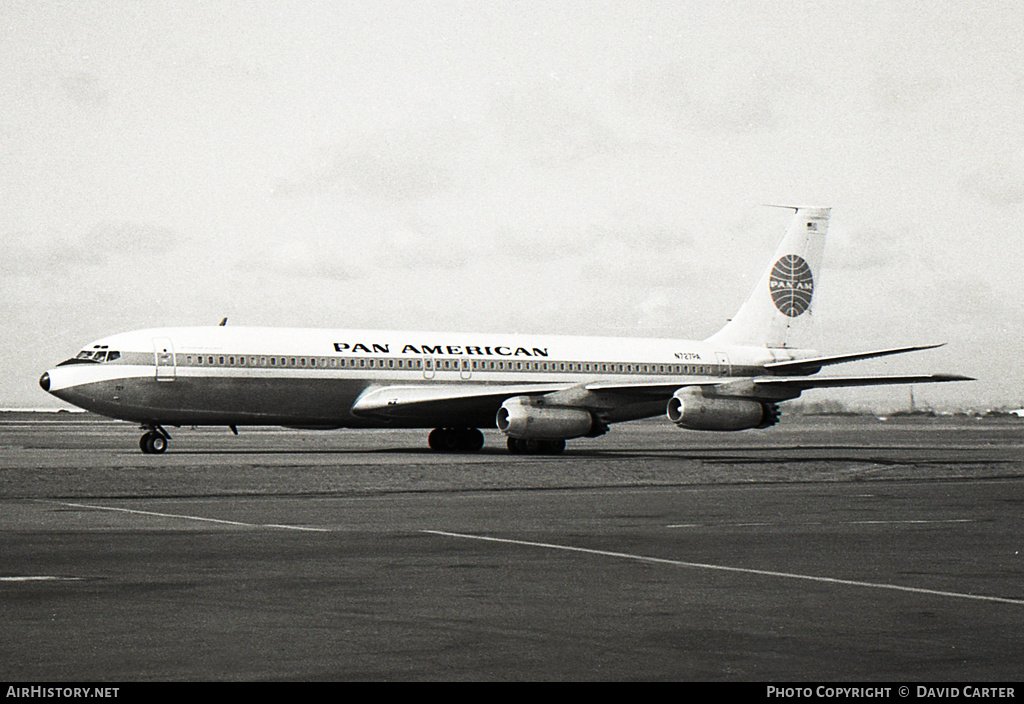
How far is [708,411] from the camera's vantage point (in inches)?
1542

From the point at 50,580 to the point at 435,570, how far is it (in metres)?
3.48

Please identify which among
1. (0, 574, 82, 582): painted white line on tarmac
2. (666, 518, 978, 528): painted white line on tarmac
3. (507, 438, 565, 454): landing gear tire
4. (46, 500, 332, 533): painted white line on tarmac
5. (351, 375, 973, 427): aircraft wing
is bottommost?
(0, 574, 82, 582): painted white line on tarmac

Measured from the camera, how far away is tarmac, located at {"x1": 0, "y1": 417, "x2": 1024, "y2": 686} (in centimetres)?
833

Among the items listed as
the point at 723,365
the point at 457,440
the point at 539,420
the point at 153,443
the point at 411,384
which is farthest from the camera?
the point at 723,365

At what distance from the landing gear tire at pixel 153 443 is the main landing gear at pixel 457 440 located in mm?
9302

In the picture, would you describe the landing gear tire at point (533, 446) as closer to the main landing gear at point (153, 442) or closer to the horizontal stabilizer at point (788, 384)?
the horizontal stabilizer at point (788, 384)

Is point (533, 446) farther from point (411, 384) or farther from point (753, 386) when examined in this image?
point (753, 386)

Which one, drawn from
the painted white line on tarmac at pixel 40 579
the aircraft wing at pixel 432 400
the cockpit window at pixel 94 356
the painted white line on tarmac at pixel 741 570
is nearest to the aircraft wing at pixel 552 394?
the aircraft wing at pixel 432 400

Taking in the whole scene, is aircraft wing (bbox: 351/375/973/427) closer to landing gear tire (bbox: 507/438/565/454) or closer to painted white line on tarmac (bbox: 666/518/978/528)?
landing gear tire (bbox: 507/438/565/454)

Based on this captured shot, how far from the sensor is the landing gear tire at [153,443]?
127 ft

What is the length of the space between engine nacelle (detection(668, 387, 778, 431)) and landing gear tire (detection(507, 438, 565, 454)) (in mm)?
4319

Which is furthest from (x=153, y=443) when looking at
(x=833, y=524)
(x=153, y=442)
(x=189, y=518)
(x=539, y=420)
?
(x=833, y=524)

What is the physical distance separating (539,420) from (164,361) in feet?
35.9

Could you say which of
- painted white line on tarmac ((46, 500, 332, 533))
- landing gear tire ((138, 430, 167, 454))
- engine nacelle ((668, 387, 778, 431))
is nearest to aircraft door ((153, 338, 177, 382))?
landing gear tire ((138, 430, 167, 454))
